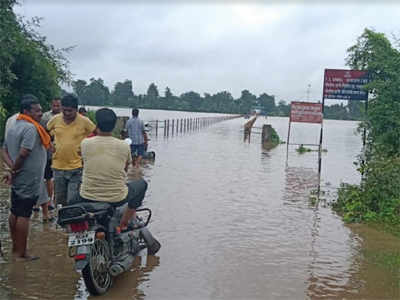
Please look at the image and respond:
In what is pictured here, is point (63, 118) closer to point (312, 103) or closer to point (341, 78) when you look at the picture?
point (341, 78)

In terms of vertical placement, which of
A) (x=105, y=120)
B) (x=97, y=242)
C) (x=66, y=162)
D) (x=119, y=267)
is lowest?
(x=119, y=267)

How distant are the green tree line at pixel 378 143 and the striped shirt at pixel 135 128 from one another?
214 inches

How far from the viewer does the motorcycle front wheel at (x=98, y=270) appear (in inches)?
188

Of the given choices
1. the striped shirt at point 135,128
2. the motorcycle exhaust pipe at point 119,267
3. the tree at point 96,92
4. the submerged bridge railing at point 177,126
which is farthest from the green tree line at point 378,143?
the tree at point 96,92

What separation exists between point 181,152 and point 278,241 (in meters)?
12.9

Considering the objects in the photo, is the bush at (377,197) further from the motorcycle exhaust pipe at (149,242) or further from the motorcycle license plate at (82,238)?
the motorcycle license plate at (82,238)

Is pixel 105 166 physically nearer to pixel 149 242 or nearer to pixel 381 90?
pixel 149 242

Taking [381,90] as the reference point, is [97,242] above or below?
below

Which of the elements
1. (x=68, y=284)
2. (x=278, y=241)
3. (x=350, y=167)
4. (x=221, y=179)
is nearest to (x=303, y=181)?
(x=221, y=179)

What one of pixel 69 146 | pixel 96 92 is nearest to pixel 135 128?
pixel 69 146

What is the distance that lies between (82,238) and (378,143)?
27.4 ft

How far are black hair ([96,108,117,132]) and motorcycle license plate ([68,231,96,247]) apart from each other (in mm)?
1098

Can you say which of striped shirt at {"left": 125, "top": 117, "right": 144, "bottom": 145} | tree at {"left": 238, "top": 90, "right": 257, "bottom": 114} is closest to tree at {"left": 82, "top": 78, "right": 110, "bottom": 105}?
tree at {"left": 238, "top": 90, "right": 257, "bottom": 114}

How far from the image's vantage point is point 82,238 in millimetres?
4824
